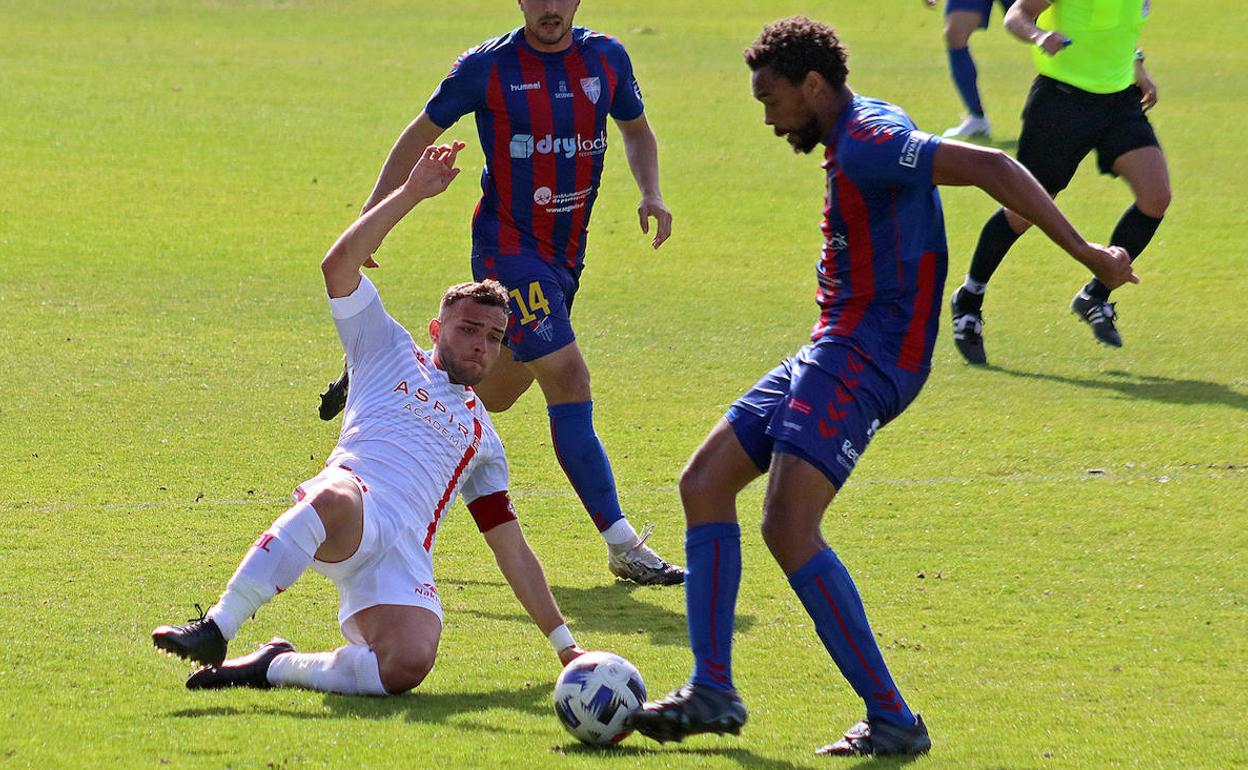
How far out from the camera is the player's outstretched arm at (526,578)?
5930mm

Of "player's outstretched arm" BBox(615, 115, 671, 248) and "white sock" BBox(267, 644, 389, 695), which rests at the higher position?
"player's outstretched arm" BBox(615, 115, 671, 248)


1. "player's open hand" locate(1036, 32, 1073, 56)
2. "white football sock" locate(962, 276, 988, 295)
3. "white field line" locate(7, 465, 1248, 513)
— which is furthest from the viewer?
"white football sock" locate(962, 276, 988, 295)

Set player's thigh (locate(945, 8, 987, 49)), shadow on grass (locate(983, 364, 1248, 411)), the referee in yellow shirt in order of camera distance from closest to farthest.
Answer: shadow on grass (locate(983, 364, 1248, 411)) → the referee in yellow shirt → player's thigh (locate(945, 8, 987, 49))

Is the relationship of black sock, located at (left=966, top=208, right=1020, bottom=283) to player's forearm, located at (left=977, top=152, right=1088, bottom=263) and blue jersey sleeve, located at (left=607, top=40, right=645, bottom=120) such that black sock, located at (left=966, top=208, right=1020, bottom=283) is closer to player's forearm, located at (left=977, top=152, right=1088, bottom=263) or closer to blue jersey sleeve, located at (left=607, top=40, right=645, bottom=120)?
blue jersey sleeve, located at (left=607, top=40, right=645, bottom=120)

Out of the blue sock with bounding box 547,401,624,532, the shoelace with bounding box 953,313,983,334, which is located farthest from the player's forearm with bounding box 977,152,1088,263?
the shoelace with bounding box 953,313,983,334

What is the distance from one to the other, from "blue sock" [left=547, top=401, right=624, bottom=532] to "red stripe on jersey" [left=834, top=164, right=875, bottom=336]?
2.11m

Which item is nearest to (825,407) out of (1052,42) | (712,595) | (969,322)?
(712,595)

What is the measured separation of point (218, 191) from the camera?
16.1 meters

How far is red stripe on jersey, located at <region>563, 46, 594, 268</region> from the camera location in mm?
7793

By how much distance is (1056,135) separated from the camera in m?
10.7

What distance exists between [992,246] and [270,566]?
6.74 metres

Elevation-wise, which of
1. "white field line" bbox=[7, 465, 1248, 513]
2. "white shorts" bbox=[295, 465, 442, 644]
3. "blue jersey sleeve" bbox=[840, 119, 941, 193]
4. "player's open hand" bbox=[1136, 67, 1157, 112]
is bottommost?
"white field line" bbox=[7, 465, 1248, 513]

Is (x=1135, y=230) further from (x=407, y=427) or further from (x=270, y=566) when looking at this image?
(x=270, y=566)

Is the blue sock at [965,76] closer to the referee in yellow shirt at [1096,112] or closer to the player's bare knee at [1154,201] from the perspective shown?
the referee in yellow shirt at [1096,112]
